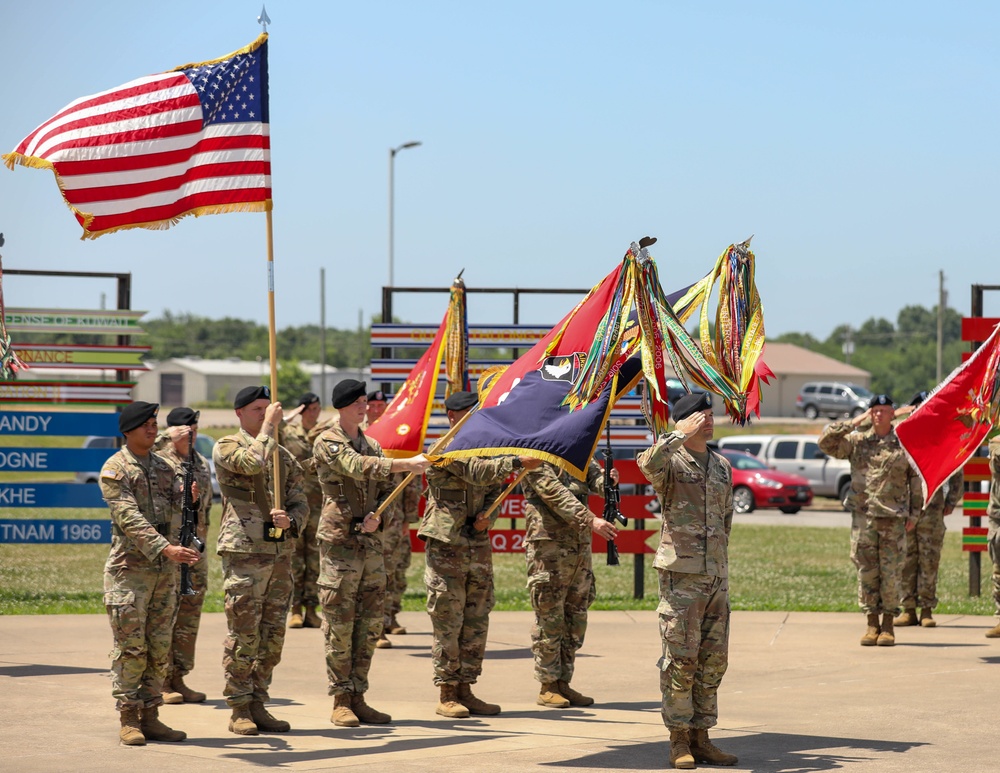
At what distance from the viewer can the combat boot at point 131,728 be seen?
27.9ft

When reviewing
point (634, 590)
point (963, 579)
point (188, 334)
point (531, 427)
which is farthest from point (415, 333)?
Answer: point (188, 334)

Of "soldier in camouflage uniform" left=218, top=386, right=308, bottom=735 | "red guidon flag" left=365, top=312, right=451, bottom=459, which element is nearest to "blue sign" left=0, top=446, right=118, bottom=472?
"red guidon flag" left=365, top=312, right=451, bottom=459

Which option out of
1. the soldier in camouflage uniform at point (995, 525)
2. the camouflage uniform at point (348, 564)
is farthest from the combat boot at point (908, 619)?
the camouflage uniform at point (348, 564)

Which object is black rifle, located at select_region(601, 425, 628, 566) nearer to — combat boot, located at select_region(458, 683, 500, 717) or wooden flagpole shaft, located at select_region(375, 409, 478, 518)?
wooden flagpole shaft, located at select_region(375, 409, 478, 518)

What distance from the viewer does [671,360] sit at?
8789 mm

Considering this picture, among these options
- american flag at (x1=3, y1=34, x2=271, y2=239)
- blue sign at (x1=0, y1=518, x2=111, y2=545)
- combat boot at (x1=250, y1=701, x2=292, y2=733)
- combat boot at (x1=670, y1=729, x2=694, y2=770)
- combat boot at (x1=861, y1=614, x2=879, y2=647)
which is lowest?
combat boot at (x1=861, y1=614, x2=879, y2=647)

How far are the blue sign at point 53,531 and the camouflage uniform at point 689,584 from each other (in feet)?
29.2

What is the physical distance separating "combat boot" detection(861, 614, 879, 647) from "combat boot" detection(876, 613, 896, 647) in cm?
5

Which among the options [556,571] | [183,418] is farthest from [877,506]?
[183,418]

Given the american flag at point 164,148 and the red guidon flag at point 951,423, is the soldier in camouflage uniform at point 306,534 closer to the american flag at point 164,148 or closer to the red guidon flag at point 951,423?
the american flag at point 164,148

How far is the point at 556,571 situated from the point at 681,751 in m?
2.30

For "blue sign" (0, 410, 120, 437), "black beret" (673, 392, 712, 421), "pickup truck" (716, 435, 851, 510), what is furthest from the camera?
"pickup truck" (716, 435, 851, 510)

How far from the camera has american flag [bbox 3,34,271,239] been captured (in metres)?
9.68

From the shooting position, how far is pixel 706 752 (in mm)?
8125
